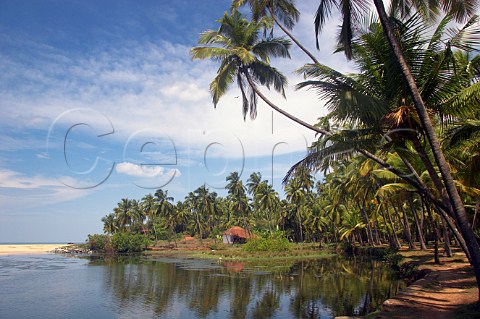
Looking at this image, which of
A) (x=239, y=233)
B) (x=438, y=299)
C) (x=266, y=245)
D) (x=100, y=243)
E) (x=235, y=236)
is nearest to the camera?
(x=438, y=299)

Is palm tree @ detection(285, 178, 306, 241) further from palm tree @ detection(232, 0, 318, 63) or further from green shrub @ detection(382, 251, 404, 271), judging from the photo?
palm tree @ detection(232, 0, 318, 63)

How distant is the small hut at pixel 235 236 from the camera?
66.4m

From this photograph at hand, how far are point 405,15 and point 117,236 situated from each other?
59.5 metres

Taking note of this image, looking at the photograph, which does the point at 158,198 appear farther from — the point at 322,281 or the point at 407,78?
the point at 407,78

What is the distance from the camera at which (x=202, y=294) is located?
849 inches

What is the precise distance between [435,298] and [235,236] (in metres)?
56.3

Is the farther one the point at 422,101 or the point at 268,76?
the point at 268,76

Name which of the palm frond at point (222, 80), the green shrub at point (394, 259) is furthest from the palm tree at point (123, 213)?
the palm frond at point (222, 80)

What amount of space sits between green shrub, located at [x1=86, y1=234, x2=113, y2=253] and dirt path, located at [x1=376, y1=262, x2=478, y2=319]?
55.7 metres

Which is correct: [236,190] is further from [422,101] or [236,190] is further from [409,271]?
[422,101]

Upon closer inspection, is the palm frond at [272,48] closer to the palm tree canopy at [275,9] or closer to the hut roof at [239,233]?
the palm tree canopy at [275,9]

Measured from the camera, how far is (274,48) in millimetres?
15602

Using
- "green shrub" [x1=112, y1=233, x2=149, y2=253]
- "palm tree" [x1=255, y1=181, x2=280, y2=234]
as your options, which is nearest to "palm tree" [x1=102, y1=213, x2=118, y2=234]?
"green shrub" [x1=112, y1=233, x2=149, y2=253]

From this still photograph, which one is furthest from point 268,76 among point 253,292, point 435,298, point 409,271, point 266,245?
point 266,245
